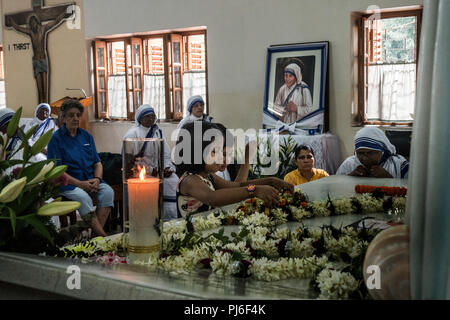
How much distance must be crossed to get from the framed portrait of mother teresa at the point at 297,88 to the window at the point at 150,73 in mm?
1409

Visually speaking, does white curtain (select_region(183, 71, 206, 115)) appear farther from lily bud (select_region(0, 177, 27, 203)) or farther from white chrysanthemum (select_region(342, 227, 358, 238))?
lily bud (select_region(0, 177, 27, 203))

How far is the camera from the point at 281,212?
6.07 feet

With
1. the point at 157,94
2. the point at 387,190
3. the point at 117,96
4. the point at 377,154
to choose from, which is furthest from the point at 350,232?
the point at 117,96

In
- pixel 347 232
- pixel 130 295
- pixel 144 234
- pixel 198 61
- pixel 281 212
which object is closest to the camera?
pixel 130 295

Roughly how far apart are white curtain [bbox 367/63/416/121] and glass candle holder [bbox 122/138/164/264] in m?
6.24

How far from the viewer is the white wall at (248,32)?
24.0ft

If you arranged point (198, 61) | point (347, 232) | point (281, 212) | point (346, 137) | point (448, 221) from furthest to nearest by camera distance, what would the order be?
point (198, 61) < point (346, 137) < point (281, 212) < point (347, 232) < point (448, 221)

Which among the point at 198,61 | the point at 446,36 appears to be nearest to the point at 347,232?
the point at 446,36

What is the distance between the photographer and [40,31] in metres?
10.7

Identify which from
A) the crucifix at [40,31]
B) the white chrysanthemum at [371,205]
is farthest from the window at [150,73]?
the white chrysanthemum at [371,205]

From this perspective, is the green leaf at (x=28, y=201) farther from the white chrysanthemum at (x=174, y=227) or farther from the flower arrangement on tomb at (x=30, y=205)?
the white chrysanthemum at (x=174, y=227)

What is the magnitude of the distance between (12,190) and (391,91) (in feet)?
21.5

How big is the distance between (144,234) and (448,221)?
636 mm
